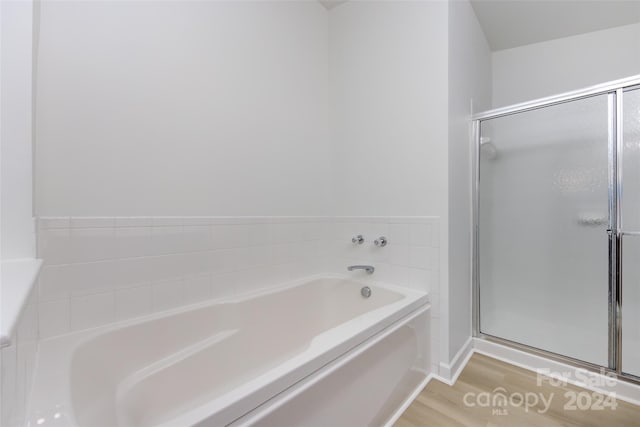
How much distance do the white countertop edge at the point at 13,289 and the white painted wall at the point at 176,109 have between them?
0.35 metres

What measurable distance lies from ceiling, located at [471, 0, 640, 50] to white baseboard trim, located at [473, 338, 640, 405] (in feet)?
8.11

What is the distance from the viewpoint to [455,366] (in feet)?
5.38

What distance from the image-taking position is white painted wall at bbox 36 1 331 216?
1.05 meters

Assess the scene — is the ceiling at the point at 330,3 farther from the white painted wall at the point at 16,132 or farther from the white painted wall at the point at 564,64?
the white painted wall at the point at 16,132

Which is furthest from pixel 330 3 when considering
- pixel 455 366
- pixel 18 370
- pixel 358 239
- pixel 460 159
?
pixel 455 366

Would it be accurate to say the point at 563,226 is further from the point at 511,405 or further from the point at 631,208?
the point at 511,405

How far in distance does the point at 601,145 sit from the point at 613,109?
21cm

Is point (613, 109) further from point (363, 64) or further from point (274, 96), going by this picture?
point (274, 96)

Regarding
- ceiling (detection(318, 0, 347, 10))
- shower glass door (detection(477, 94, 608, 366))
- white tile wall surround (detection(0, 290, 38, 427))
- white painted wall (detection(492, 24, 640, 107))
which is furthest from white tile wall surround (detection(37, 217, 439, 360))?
white painted wall (detection(492, 24, 640, 107))

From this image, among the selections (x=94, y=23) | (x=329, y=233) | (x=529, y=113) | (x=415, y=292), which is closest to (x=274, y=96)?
(x=94, y=23)

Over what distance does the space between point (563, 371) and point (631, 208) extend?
1.03 metres

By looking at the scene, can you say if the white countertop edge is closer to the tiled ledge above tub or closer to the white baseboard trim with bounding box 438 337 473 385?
the tiled ledge above tub

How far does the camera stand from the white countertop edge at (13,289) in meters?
0.34

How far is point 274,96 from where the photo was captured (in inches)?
69.9
